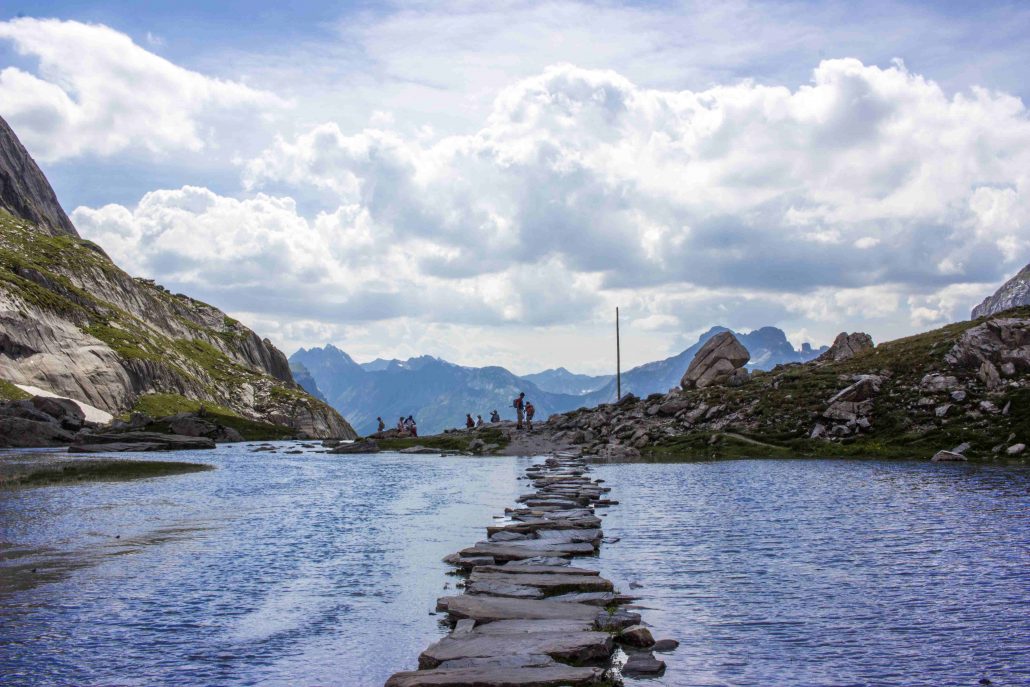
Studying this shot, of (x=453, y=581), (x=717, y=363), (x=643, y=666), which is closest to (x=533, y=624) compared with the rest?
(x=643, y=666)

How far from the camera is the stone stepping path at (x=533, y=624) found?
496 inches

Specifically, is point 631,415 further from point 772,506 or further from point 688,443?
point 772,506

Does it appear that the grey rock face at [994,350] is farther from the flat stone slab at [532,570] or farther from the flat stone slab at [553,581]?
the flat stone slab at [553,581]

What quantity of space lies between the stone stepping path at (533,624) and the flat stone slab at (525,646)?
0.6 inches

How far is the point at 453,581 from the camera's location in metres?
21.1

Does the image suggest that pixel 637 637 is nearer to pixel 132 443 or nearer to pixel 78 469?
pixel 78 469

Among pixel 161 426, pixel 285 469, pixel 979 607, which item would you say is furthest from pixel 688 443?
pixel 161 426

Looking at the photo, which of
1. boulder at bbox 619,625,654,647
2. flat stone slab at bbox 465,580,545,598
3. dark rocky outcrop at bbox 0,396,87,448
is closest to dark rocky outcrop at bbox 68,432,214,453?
dark rocky outcrop at bbox 0,396,87,448

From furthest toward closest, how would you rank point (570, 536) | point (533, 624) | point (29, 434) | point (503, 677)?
point (29, 434) → point (570, 536) → point (533, 624) → point (503, 677)

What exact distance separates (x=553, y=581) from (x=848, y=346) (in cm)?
7695

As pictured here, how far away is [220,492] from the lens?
1833 inches

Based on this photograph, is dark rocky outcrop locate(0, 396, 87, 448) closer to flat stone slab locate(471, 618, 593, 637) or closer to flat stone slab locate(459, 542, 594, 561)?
flat stone slab locate(459, 542, 594, 561)

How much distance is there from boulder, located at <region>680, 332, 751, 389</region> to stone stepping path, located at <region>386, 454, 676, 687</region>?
62918mm

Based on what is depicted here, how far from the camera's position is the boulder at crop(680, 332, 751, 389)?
86.9m
